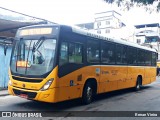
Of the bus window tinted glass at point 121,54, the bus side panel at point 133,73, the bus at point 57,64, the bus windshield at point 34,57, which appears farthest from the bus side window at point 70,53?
the bus side panel at point 133,73

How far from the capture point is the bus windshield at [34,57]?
8578 millimetres

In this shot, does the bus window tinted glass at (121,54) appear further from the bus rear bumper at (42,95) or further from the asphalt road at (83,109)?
the bus rear bumper at (42,95)

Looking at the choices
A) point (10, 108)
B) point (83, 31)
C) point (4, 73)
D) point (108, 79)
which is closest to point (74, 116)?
point (10, 108)

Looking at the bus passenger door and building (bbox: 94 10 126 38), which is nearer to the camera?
the bus passenger door

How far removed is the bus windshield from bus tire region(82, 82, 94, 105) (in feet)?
7.55

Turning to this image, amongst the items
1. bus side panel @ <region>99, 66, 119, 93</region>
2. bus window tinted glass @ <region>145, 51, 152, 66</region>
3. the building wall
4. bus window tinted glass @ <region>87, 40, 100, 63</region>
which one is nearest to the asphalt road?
bus side panel @ <region>99, 66, 119, 93</region>

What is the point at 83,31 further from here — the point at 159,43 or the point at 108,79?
the point at 159,43

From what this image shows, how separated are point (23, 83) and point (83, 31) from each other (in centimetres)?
306

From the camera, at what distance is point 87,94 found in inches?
408

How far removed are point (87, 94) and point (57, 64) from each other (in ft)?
7.93

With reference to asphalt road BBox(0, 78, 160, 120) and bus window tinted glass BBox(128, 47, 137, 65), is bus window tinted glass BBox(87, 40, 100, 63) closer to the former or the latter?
asphalt road BBox(0, 78, 160, 120)

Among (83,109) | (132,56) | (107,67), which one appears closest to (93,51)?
(107,67)

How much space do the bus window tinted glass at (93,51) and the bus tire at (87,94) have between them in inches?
39.2

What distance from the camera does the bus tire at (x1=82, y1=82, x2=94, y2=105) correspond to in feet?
33.4
